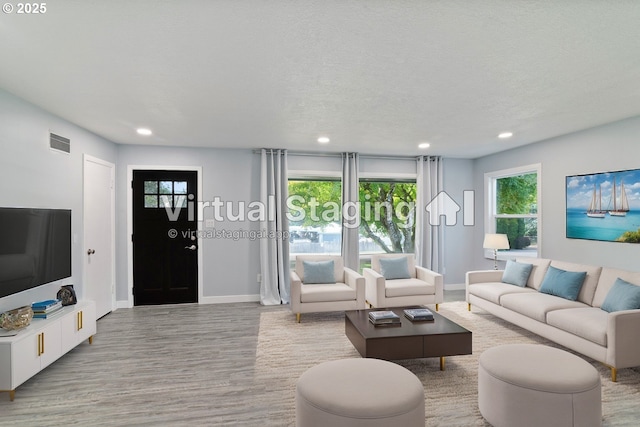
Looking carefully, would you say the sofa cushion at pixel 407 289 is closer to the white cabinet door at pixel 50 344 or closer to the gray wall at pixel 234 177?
the gray wall at pixel 234 177

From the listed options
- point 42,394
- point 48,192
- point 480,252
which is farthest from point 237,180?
point 480,252

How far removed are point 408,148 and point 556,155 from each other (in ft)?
6.72

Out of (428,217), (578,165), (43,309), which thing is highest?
(578,165)

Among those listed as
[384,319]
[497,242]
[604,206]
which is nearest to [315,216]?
[384,319]

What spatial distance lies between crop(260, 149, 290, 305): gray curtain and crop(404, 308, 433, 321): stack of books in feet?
7.86

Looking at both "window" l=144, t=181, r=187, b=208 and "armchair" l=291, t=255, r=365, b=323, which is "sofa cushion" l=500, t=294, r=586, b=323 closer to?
"armchair" l=291, t=255, r=365, b=323

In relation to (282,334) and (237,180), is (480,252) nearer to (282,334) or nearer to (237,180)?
(282,334)

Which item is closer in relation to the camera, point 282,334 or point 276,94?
point 276,94

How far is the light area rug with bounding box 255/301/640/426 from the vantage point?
7.60 feet

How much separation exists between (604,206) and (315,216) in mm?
4031

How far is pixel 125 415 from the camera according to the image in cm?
231

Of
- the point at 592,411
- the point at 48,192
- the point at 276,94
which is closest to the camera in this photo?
the point at 592,411

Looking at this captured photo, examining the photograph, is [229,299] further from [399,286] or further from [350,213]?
[399,286]

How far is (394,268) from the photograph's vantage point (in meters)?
5.00
